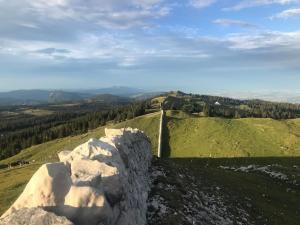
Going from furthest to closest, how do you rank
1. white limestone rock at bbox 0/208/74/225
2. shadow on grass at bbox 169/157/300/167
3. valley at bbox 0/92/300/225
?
shadow on grass at bbox 169/157/300/167, valley at bbox 0/92/300/225, white limestone rock at bbox 0/208/74/225

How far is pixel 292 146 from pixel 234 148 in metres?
13.7

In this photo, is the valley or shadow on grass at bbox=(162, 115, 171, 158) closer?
the valley

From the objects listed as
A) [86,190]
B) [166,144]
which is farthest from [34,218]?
[166,144]

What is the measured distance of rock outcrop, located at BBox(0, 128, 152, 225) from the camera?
1435 centimetres

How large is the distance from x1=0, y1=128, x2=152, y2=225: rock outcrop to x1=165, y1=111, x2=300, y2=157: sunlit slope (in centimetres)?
7494

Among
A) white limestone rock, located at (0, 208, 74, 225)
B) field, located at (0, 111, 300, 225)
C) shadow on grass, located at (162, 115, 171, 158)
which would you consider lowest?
shadow on grass, located at (162, 115, 171, 158)

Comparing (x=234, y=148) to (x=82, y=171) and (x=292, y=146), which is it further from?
(x=82, y=171)

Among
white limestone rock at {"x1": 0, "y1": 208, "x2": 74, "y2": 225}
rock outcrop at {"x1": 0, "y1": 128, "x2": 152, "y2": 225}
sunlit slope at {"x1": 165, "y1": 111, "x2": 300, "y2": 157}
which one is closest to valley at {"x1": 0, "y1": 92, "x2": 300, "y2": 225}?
sunlit slope at {"x1": 165, "y1": 111, "x2": 300, "y2": 157}

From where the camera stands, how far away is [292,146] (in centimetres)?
9462

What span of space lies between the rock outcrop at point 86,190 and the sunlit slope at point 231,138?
246 feet

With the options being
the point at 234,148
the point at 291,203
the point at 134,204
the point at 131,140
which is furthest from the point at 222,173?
the point at 234,148

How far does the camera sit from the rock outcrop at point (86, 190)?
1435cm

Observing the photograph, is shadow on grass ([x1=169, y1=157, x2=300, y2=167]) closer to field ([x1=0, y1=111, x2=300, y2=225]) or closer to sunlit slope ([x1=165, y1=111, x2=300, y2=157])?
field ([x1=0, y1=111, x2=300, y2=225])

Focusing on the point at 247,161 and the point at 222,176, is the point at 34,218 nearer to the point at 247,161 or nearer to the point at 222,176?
the point at 222,176
